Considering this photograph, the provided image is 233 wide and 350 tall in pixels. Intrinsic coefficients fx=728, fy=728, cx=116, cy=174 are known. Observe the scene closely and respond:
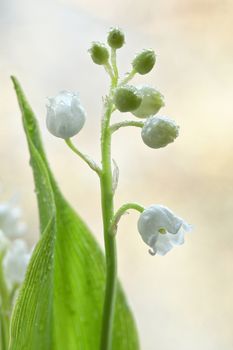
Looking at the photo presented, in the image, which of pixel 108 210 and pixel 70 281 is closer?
pixel 108 210

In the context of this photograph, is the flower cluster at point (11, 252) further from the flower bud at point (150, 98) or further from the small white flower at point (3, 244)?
the flower bud at point (150, 98)

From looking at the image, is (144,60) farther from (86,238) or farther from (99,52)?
(86,238)

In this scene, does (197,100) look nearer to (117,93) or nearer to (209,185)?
(209,185)

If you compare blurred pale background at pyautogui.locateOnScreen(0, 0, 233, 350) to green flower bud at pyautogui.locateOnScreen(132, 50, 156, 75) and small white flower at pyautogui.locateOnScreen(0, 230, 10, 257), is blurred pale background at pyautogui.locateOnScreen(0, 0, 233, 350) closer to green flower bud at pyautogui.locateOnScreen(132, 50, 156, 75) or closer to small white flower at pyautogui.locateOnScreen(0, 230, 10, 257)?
small white flower at pyautogui.locateOnScreen(0, 230, 10, 257)

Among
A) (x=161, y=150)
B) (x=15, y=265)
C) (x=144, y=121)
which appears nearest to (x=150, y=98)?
(x=144, y=121)

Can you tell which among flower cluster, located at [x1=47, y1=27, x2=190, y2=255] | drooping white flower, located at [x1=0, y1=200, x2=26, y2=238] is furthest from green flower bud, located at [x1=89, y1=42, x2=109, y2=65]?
drooping white flower, located at [x1=0, y1=200, x2=26, y2=238]

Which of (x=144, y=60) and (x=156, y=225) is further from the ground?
(x=144, y=60)

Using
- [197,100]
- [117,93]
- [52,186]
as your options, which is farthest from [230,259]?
[117,93]

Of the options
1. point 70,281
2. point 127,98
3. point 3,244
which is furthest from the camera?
point 3,244
